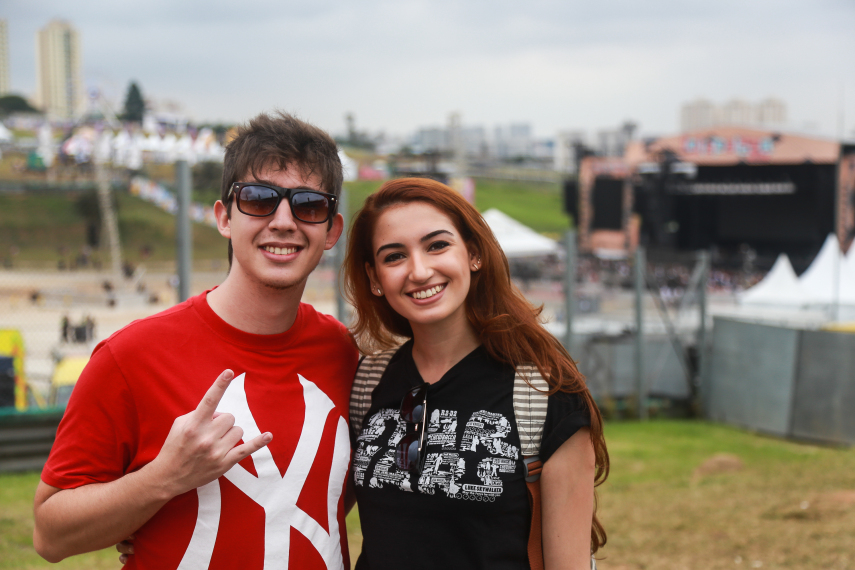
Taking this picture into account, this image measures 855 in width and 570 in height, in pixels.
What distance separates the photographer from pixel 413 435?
191 centimetres

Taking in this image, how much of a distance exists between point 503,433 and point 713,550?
3658 millimetres

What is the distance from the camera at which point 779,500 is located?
18.9 ft

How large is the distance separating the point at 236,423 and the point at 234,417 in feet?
0.56

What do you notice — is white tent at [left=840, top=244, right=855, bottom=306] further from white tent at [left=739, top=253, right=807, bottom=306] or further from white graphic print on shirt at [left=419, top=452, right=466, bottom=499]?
white graphic print on shirt at [left=419, top=452, right=466, bottom=499]

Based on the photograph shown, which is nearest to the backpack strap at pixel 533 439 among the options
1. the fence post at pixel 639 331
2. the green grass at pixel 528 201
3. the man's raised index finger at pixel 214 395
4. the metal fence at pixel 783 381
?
the man's raised index finger at pixel 214 395

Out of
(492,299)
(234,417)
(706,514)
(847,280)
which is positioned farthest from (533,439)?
(847,280)

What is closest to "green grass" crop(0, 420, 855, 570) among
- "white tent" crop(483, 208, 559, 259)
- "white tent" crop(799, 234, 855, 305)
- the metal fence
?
the metal fence

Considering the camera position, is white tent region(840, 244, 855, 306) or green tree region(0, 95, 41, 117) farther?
green tree region(0, 95, 41, 117)

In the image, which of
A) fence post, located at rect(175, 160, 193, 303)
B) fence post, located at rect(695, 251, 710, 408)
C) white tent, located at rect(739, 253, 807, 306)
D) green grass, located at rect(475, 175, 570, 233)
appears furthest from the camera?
green grass, located at rect(475, 175, 570, 233)

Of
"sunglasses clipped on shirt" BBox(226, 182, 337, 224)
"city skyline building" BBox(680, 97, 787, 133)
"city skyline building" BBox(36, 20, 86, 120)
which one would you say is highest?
"city skyline building" BBox(36, 20, 86, 120)

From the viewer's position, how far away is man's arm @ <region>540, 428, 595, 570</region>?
182 centimetres

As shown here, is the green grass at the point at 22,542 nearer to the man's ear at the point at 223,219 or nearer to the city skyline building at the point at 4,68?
the man's ear at the point at 223,219

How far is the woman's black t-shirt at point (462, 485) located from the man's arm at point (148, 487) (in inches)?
16.7

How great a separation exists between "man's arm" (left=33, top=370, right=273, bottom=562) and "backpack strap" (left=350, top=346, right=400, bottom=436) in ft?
1.48
